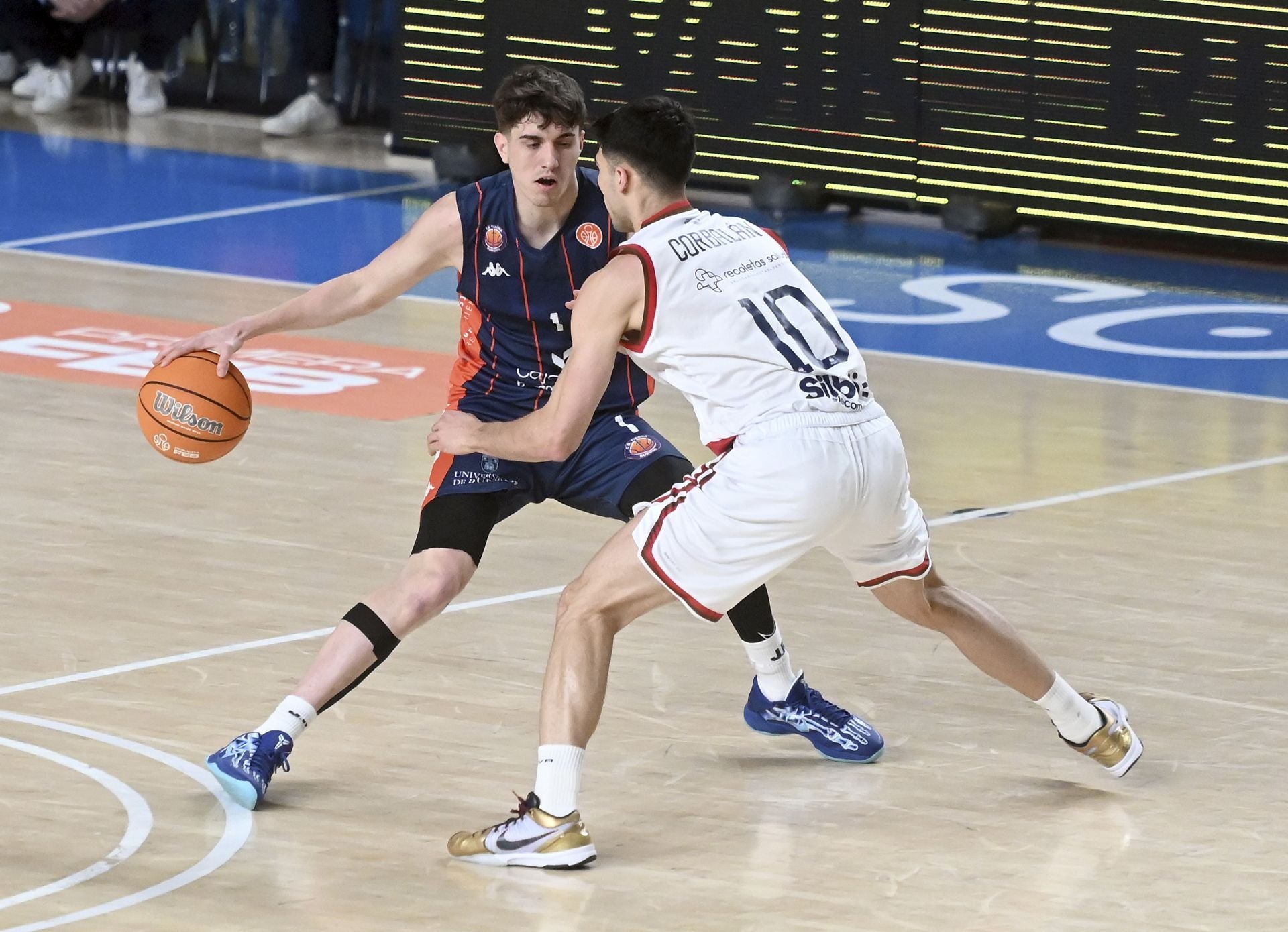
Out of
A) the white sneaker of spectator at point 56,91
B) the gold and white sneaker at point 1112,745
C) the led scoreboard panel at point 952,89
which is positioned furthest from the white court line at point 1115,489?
the white sneaker of spectator at point 56,91

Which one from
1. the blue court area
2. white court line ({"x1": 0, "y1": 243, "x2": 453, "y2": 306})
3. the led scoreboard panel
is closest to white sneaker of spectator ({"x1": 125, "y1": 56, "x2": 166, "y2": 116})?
the blue court area

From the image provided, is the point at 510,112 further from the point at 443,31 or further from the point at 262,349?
the point at 443,31

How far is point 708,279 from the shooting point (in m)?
4.91

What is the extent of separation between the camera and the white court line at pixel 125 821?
456 centimetres

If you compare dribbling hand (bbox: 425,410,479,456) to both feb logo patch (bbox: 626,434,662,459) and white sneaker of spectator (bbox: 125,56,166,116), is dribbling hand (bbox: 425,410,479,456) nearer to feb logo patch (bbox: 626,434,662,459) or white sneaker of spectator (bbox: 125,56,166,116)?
feb logo patch (bbox: 626,434,662,459)

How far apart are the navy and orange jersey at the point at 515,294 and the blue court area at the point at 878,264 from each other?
515 centimetres

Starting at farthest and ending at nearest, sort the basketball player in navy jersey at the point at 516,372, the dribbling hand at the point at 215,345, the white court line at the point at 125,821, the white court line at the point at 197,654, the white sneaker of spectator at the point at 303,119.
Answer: the white sneaker of spectator at the point at 303,119, the white court line at the point at 197,654, the dribbling hand at the point at 215,345, the basketball player in navy jersey at the point at 516,372, the white court line at the point at 125,821

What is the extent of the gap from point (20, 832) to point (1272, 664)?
3.44 metres

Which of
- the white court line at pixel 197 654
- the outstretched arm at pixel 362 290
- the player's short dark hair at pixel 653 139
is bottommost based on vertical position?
the white court line at pixel 197 654

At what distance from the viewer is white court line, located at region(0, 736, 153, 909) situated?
4.56 metres

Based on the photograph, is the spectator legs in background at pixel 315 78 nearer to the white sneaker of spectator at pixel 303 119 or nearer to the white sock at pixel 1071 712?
the white sneaker of spectator at pixel 303 119

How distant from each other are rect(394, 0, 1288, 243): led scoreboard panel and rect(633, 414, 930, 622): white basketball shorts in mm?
8322

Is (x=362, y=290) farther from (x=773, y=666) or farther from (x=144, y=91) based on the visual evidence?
(x=144, y=91)

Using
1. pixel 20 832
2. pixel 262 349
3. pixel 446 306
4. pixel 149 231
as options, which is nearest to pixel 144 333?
pixel 262 349
